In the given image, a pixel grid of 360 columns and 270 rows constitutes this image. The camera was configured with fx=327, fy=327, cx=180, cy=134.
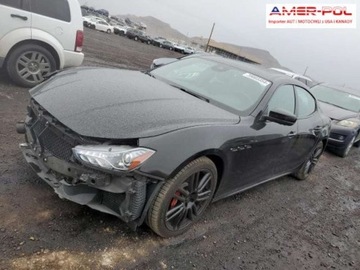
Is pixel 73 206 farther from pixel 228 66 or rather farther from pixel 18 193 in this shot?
pixel 228 66

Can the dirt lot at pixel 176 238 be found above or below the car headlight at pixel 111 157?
below

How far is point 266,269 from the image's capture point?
3.05m

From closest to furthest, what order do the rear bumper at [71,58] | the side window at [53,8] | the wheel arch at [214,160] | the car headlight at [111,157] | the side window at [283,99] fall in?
the car headlight at [111,157] < the wheel arch at [214,160] < the side window at [283,99] < the side window at [53,8] < the rear bumper at [71,58]

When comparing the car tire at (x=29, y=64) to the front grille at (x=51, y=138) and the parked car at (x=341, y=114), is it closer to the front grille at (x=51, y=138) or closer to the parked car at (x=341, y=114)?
the front grille at (x=51, y=138)

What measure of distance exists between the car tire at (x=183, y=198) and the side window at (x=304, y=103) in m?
2.05

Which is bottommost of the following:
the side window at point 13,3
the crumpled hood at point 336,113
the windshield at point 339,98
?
the crumpled hood at point 336,113

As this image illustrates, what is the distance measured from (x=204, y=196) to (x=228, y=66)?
6.05 ft

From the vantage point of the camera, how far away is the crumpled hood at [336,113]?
25.3 ft

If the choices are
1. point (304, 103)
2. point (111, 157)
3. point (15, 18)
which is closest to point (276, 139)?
point (304, 103)

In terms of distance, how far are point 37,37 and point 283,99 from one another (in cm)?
431

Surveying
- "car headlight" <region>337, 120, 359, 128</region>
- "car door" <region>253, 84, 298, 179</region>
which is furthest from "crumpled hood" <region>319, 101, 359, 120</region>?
"car door" <region>253, 84, 298, 179</region>

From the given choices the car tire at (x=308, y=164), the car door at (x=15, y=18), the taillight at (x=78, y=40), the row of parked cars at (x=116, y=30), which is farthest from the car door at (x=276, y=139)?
the row of parked cars at (x=116, y=30)

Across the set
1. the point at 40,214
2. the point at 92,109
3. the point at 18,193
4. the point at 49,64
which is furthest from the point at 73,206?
the point at 49,64

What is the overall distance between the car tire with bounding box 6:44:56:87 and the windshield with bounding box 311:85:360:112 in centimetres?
678
